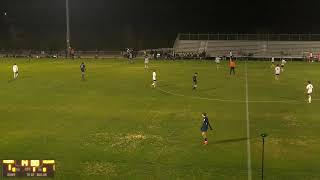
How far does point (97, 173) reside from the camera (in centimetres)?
1997

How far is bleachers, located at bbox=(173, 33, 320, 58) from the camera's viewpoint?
87.1 m

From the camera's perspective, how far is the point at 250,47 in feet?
297

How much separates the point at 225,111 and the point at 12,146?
51.2 feet

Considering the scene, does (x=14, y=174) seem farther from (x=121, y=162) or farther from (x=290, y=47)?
(x=290, y=47)

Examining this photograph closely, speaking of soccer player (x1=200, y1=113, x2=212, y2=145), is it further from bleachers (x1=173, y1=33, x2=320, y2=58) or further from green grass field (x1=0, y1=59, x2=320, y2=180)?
bleachers (x1=173, y1=33, x2=320, y2=58)

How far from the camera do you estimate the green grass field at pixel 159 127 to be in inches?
817

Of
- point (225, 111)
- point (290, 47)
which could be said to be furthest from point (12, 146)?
point (290, 47)
